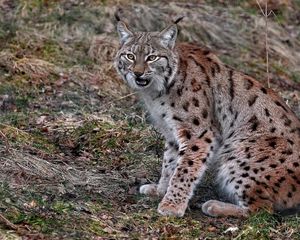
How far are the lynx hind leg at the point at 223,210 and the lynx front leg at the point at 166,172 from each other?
0.65 m

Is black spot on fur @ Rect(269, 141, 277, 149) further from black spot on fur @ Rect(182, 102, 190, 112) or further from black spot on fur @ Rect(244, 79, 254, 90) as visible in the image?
black spot on fur @ Rect(182, 102, 190, 112)

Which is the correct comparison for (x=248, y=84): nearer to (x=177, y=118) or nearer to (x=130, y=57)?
(x=177, y=118)

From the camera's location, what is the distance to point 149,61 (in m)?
7.58

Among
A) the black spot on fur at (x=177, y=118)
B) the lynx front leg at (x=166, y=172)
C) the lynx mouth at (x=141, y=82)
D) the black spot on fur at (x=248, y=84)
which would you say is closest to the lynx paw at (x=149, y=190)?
the lynx front leg at (x=166, y=172)

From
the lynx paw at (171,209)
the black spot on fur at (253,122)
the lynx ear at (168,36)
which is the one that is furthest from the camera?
the lynx ear at (168,36)

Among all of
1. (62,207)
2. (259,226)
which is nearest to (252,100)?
(259,226)

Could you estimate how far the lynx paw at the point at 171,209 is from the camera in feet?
23.6

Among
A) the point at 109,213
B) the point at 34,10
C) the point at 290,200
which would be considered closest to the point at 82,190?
the point at 109,213

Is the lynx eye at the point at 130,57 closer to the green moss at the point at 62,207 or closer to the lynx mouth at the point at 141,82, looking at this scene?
the lynx mouth at the point at 141,82

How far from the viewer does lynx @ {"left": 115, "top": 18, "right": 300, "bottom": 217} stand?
7.26 metres

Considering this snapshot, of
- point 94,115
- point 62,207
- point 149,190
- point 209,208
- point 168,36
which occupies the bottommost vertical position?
point 94,115

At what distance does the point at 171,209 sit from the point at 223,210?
1.42 feet

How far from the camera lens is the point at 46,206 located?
6820mm

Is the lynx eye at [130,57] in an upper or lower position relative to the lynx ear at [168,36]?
lower
